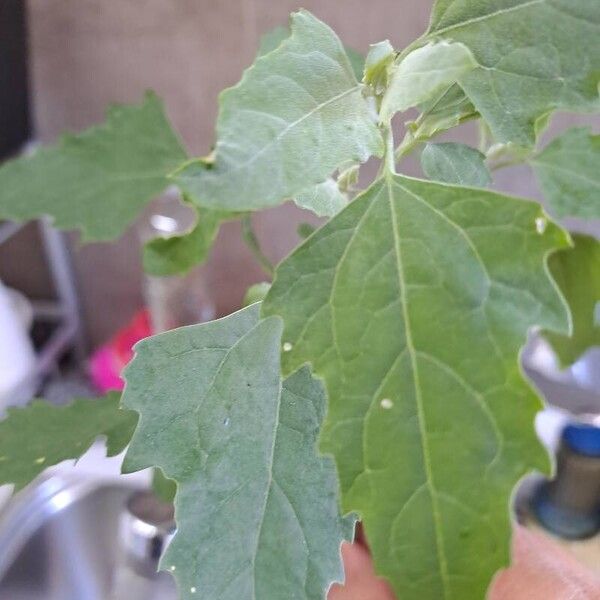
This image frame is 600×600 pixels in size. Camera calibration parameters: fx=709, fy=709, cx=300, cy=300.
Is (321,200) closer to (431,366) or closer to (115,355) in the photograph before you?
(431,366)

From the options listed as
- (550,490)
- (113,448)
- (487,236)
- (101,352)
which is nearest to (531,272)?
(487,236)

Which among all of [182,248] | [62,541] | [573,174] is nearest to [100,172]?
[182,248]

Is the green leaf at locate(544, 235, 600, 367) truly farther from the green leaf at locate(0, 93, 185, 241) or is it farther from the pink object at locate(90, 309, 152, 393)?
the pink object at locate(90, 309, 152, 393)

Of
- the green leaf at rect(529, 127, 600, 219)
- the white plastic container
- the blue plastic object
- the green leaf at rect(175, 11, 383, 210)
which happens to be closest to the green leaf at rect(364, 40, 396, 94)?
the green leaf at rect(175, 11, 383, 210)

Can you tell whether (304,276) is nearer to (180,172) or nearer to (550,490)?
(180,172)

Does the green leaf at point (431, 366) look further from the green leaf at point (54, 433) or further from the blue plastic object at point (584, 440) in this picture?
the blue plastic object at point (584, 440)

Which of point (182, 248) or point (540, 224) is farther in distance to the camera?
point (182, 248)
